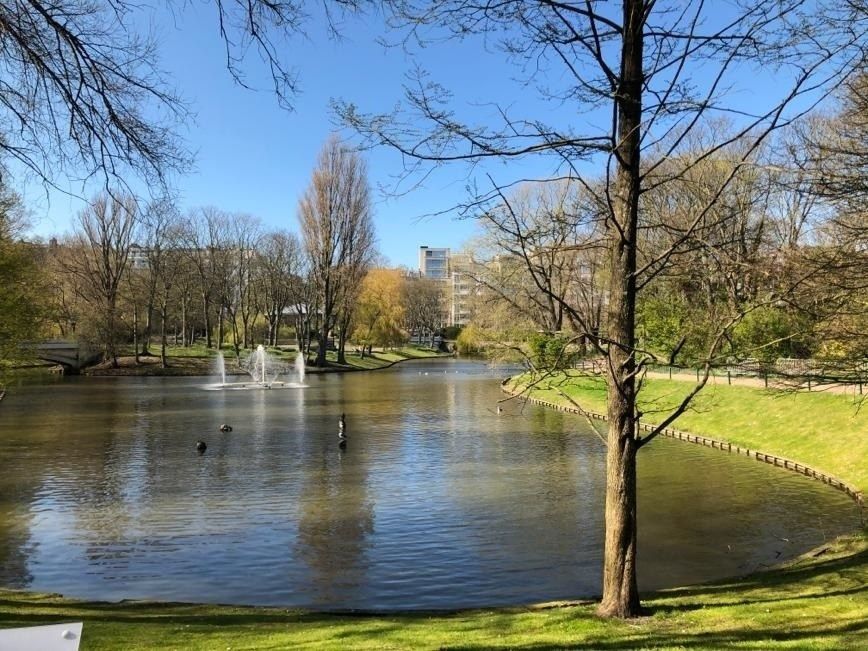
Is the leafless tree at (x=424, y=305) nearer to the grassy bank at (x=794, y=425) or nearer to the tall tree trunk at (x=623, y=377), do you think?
the grassy bank at (x=794, y=425)

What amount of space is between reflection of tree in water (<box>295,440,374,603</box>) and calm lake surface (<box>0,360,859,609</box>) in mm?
44

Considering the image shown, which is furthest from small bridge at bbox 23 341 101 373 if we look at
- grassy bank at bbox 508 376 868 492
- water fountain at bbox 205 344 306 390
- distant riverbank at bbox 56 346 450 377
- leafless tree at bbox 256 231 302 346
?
grassy bank at bbox 508 376 868 492

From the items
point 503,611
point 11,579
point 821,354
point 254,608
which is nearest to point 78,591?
point 11,579

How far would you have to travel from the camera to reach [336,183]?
54.7 m

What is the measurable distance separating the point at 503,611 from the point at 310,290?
175 ft

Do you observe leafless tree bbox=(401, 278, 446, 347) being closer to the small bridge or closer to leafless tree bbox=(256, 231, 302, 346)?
leafless tree bbox=(256, 231, 302, 346)

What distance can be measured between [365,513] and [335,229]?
44708 mm

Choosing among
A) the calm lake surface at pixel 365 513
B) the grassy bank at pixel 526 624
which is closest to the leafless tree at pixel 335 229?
the calm lake surface at pixel 365 513

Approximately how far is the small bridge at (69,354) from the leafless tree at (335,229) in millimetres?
17905

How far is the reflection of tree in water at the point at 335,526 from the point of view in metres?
9.38

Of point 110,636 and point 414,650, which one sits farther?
point 110,636

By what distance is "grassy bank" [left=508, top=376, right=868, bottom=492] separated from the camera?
15812 mm

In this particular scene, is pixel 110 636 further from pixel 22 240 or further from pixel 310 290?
pixel 310 290

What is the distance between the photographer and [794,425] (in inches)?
760
